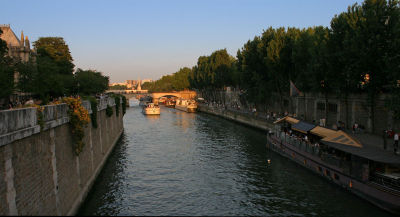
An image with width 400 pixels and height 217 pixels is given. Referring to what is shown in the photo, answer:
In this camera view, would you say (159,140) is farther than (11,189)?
Yes

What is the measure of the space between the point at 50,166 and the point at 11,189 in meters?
3.95

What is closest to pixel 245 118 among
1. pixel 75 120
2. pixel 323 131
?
pixel 323 131

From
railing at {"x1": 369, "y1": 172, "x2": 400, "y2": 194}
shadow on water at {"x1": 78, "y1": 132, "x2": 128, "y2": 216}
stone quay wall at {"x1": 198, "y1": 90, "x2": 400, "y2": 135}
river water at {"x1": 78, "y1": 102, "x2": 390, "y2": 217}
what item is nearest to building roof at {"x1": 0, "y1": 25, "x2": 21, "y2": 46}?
river water at {"x1": 78, "y1": 102, "x2": 390, "y2": 217}

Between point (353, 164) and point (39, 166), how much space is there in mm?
18367

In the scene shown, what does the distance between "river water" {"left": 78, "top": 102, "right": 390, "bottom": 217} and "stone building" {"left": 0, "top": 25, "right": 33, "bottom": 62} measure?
28.9 meters

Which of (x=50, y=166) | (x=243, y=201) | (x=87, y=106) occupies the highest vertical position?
(x=87, y=106)

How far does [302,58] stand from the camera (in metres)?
46.2

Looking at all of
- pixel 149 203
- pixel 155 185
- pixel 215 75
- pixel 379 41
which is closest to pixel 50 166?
pixel 149 203

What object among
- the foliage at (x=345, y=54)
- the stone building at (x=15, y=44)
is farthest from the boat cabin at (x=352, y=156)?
the stone building at (x=15, y=44)

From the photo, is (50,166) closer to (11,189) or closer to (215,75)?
(11,189)

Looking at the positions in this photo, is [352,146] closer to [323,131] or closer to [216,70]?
[323,131]

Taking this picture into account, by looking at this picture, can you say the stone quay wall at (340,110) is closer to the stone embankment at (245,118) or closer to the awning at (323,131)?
the stone embankment at (245,118)

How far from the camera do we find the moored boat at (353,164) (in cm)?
1833

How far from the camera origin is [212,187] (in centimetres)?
2430
